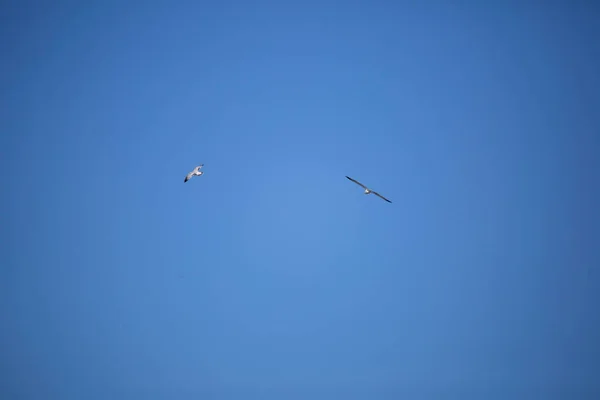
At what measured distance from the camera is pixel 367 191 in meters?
10.9

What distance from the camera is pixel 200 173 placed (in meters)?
10.7

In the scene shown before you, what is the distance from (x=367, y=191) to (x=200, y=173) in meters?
3.87
